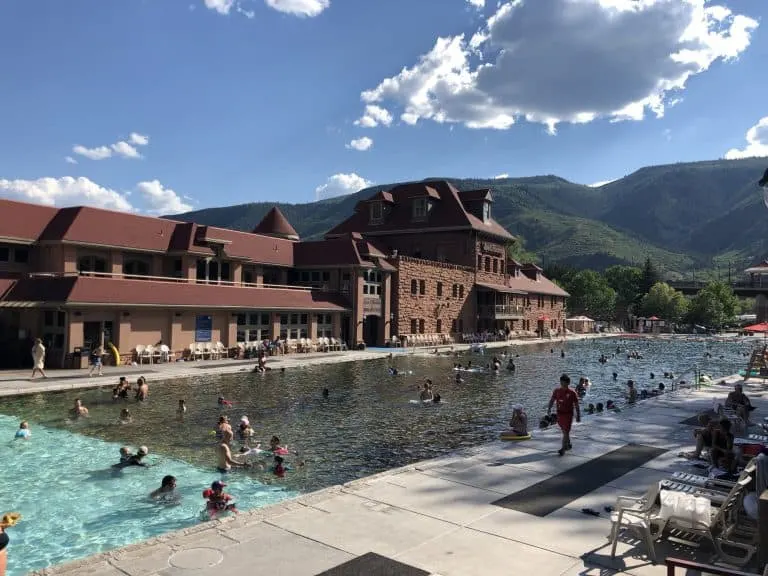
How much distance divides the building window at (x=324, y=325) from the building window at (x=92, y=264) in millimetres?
16279

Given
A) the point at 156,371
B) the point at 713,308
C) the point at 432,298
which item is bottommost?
the point at 156,371

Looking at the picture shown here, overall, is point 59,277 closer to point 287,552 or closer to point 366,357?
point 366,357

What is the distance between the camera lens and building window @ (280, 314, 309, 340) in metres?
44.1

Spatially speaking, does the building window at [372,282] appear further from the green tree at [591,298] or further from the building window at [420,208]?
the green tree at [591,298]

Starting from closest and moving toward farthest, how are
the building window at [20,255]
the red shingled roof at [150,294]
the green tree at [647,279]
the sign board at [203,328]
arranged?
the red shingled roof at [150,294], the building window at [20,255], the sign board at [203,328], the green tree at [647,279]

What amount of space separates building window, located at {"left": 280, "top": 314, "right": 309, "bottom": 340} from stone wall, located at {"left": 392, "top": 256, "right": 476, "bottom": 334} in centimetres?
1077

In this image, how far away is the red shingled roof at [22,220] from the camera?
34.3 metres

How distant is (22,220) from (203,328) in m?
12.5

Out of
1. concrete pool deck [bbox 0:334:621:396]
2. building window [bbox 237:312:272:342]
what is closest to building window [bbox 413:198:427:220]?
concrete pool deck [bbox 0:334:621:396]

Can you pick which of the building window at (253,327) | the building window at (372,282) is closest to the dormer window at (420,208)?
the building window at (372,282)

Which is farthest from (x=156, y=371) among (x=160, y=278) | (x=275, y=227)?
(x=275, y=227)

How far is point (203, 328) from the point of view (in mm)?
38031

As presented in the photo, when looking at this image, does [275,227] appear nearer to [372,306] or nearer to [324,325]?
[372,306]

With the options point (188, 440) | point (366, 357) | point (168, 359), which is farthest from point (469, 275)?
point (188, 440)
